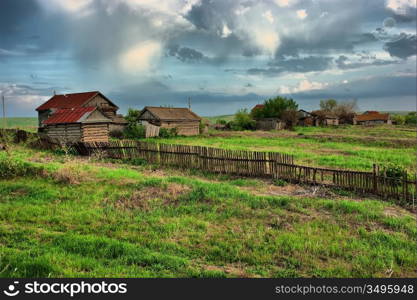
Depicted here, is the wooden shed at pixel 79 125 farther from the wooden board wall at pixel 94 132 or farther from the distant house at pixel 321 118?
the distant house at pixel 321 118

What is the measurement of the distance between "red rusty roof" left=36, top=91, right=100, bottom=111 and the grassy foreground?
36.0m

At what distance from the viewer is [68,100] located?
47.9 meters

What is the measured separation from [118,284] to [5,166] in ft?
41.3

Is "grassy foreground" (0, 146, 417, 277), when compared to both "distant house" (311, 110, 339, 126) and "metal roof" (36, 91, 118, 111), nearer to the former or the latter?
"metal roof" (36, 91, 118, 111)

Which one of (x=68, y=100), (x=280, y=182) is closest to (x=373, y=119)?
(x=68, y=100)

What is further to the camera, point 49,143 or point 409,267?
point 49,143

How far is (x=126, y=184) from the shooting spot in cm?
1261

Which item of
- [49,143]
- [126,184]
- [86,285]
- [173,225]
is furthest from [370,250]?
[49,143]

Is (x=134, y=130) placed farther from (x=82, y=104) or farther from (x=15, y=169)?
(x=15, y=169)

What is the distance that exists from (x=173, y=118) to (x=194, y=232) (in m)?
40.5

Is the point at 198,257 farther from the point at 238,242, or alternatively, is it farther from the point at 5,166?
the point at 5,166

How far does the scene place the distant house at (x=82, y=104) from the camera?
46.4 meters

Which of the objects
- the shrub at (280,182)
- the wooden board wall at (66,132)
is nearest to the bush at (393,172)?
the shrub at (280,182)

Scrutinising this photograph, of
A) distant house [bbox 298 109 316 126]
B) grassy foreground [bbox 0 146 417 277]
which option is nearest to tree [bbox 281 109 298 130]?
distant house [bbox 298 109 316 126]
